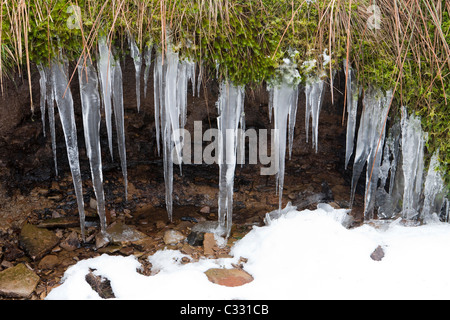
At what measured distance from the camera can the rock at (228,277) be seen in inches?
91.3

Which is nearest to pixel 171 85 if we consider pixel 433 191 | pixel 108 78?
pixel 108 78

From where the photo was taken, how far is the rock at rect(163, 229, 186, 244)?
314cm

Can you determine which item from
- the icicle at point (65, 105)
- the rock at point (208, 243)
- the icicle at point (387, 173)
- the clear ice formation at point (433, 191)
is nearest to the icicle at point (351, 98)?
the icicle at point (387, 173)

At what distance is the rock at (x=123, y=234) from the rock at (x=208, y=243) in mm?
623

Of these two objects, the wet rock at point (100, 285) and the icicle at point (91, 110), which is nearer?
the wet rock at point (100, 285)

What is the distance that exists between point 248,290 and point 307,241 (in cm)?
65

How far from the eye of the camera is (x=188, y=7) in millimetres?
2375

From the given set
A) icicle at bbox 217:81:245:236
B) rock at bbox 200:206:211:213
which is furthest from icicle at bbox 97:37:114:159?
rock at bbox 200:206:211:213

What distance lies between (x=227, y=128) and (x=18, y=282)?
1767mm

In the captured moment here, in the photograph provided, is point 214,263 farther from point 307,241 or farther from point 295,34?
point 295,34

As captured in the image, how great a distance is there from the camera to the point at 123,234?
335 centimetres

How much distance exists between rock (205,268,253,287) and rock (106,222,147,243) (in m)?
1.05

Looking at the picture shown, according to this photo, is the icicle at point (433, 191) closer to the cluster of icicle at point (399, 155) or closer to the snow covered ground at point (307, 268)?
the cluster of icicle at point (399, 155)

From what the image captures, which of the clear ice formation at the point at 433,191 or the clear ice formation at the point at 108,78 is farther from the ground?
the clear ice formation at the point at 108,78
